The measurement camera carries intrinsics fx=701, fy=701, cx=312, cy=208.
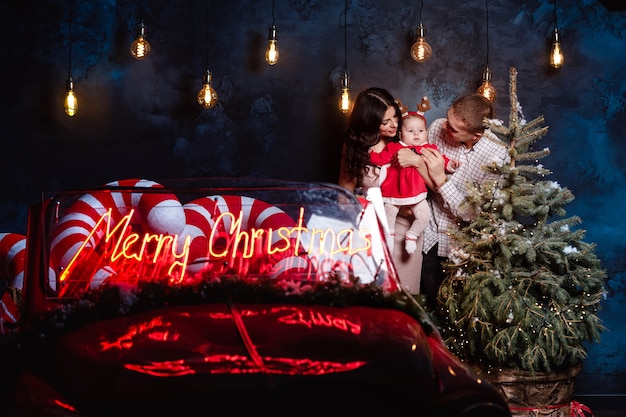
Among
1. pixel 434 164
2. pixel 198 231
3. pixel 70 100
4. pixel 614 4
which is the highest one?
pixel 614 4

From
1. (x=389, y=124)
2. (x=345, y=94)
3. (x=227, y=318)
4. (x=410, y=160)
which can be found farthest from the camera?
(x=345, y=94)

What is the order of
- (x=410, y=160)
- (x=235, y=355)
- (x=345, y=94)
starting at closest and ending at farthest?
(x=235, y=355) → (x=410, y=160) → (x=345, y=94)

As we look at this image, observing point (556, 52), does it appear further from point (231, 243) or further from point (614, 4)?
point (231, 243)

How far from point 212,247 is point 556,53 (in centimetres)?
412

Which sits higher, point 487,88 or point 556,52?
point 556,52

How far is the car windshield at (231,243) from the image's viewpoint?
2205mm

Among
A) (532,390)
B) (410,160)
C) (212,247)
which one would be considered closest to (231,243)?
(212,247)

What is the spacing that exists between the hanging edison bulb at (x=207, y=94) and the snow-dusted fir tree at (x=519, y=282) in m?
2.10

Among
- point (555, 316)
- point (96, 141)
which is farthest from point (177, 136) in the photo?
point (555, 316)

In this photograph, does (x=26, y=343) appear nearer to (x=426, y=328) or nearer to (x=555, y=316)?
(x=426, y=328)

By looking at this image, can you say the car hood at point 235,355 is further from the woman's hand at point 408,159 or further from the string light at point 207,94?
the string light at point 207,94

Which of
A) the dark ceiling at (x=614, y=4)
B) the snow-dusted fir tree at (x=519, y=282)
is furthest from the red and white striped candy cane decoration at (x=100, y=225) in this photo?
the dark ceiling at (x=614, y=4)

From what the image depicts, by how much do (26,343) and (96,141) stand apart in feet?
13.2

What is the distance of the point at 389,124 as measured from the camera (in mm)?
5234
